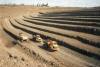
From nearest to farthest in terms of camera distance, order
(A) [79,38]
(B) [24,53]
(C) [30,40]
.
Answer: (B) [24,53] < (A) [79,38] < (C) [30,40]

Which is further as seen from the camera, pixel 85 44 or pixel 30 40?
pixel 30 40

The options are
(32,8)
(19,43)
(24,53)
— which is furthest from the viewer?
(32,8)

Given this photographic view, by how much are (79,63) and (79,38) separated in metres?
6.83

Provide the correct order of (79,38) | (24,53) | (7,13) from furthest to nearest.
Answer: (7,13), (79,38), (24,53)

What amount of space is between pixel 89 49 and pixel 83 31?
640 cm

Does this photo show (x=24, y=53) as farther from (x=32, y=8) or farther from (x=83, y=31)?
(x=32, y=8)

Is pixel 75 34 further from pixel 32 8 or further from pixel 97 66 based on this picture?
pixel 32 8

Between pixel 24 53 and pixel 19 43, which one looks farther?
pixel 19 43

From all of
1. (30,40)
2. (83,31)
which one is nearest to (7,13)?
(30,40)

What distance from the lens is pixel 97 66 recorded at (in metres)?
15.0

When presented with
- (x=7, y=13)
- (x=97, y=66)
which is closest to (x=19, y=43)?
(x=97, y=66)

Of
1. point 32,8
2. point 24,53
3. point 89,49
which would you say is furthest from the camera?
point 32,8

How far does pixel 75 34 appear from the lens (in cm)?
2358

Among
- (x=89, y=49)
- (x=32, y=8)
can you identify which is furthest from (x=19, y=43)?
(x=32, y=8)
